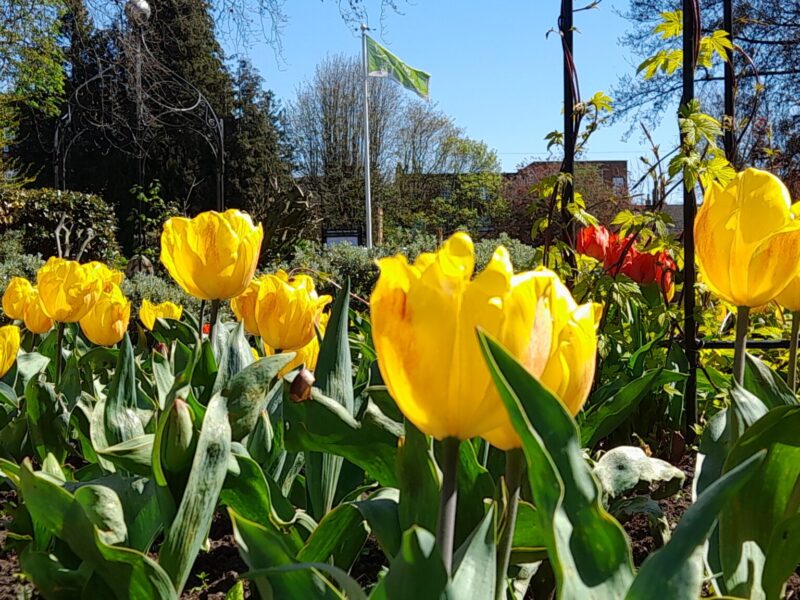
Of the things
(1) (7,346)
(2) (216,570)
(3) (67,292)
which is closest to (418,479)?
(2) (216,570)

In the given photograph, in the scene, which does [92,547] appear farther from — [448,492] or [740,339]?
[740,339]

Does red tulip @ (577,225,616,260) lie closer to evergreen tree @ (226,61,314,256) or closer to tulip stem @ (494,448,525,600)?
tulip stem @ (494,448,525,600)

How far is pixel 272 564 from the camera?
720 millimetres

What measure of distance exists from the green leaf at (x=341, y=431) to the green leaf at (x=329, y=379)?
0.46 feet

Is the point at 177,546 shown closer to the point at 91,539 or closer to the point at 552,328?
the point at 91,539

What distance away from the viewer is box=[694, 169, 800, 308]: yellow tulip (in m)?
0.93

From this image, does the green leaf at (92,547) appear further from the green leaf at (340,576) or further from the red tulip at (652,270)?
the red tulip at (652,270)

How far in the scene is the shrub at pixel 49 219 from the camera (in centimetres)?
1132

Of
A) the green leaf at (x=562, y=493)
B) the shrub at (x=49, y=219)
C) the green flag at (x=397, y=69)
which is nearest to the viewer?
the green leaf at (x=562, y=493)

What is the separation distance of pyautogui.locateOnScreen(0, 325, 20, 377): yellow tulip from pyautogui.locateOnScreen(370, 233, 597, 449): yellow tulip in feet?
4.38

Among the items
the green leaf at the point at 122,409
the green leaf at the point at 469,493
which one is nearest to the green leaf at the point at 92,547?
the green leaf at the point at 469,493

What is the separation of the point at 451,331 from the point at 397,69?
19.5m

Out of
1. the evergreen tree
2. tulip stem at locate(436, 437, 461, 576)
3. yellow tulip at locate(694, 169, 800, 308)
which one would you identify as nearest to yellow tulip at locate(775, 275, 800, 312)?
yellow tulip at locate(694, 169, 800, 308)

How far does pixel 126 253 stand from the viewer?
773 inches
